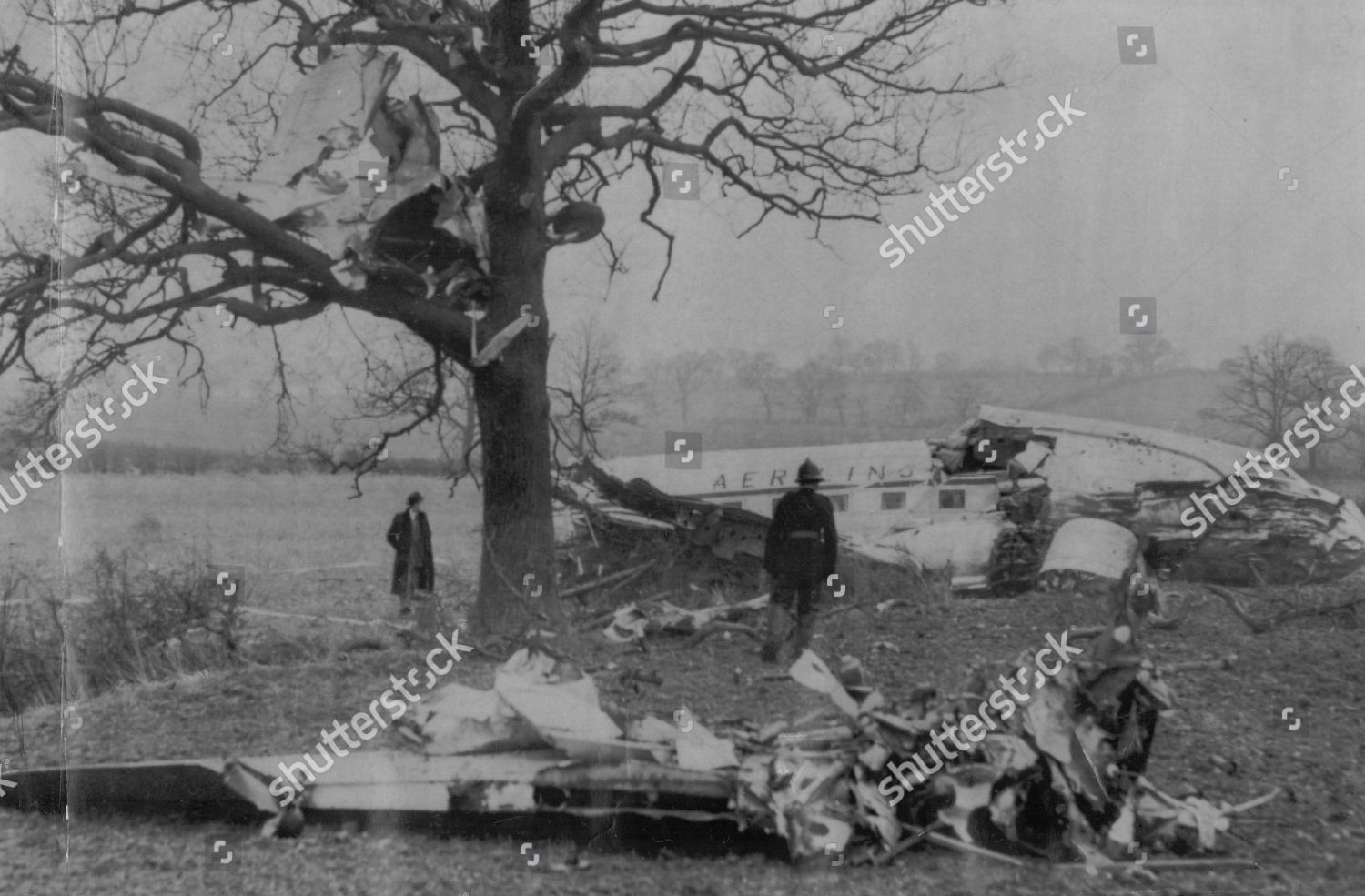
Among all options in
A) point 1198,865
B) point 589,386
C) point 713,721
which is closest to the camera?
point 1198,865

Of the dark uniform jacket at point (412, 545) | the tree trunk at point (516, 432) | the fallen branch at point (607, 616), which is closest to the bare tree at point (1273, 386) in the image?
the fallen branch at point (607, 616)

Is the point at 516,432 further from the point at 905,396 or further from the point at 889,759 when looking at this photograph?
the point at 889,759

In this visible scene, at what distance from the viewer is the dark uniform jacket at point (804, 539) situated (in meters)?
3.22

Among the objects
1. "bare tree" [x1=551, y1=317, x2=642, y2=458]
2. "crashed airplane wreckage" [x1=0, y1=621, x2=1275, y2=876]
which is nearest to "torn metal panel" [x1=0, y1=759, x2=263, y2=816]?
"crashed airplane wreckage" [x1=0, y1=621, x2=1275, y2=876]

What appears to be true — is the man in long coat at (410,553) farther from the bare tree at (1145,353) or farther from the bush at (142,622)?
the bare tree at (1145,353)

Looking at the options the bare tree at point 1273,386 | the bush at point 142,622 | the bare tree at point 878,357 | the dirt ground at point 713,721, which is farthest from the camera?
the bare tree at point 1273,386

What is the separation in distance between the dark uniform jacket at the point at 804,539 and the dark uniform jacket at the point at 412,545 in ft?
3.37

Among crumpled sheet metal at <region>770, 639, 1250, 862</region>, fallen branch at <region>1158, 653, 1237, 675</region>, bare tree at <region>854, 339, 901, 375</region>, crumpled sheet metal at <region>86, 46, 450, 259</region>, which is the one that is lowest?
crumpled sheet metal at <region>770, 639, 1250, 862</region>

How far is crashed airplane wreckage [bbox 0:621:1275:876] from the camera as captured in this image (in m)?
3.07

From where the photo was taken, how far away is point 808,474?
3252 millimetres

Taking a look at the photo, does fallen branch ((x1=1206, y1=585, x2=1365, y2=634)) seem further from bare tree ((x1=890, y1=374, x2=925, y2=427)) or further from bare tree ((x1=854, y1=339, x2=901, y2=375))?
bare tree ((x1=854, y1=339, x2=901, y2=375))

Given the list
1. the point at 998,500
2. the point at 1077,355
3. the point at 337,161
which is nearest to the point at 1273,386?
the point at 1077,355

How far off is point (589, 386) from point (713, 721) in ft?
3.52

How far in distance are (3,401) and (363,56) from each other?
1.57m
